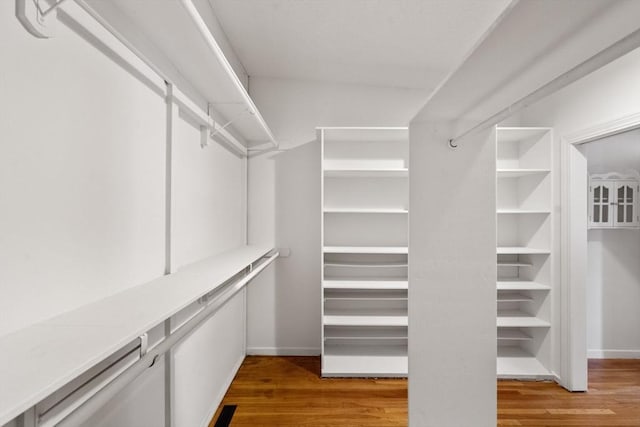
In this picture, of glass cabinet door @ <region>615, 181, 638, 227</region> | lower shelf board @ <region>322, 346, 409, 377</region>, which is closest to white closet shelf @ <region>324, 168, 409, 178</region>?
lower shelf board @ <region>322, 346, 409, 377</region>

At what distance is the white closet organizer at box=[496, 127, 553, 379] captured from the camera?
264 centimetres

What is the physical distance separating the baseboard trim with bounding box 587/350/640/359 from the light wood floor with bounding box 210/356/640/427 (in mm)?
134

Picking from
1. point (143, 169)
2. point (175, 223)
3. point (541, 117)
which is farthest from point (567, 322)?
point (143, 169)

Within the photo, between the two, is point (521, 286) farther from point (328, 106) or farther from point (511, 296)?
point (328, 106)

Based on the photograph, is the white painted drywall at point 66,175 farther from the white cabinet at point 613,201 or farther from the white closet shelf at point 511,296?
the white cabinet at point 613,201

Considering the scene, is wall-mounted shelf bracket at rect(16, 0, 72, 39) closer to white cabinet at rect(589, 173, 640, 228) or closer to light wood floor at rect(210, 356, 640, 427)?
light wood floor at rect(210, 356, 640, 427)

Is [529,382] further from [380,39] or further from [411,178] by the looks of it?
[380,39]

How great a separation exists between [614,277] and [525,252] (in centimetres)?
113

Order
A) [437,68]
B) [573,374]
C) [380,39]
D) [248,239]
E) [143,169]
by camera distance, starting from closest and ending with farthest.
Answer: [143,169], [380,39], [573,374], [437,68], [248,239]

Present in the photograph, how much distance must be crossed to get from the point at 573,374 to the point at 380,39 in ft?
9.32

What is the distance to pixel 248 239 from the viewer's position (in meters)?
3.05

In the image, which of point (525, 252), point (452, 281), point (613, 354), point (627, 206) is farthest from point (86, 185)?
point (613, 354)

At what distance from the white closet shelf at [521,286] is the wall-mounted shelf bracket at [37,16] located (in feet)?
9.67

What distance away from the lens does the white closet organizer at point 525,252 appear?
264cm
